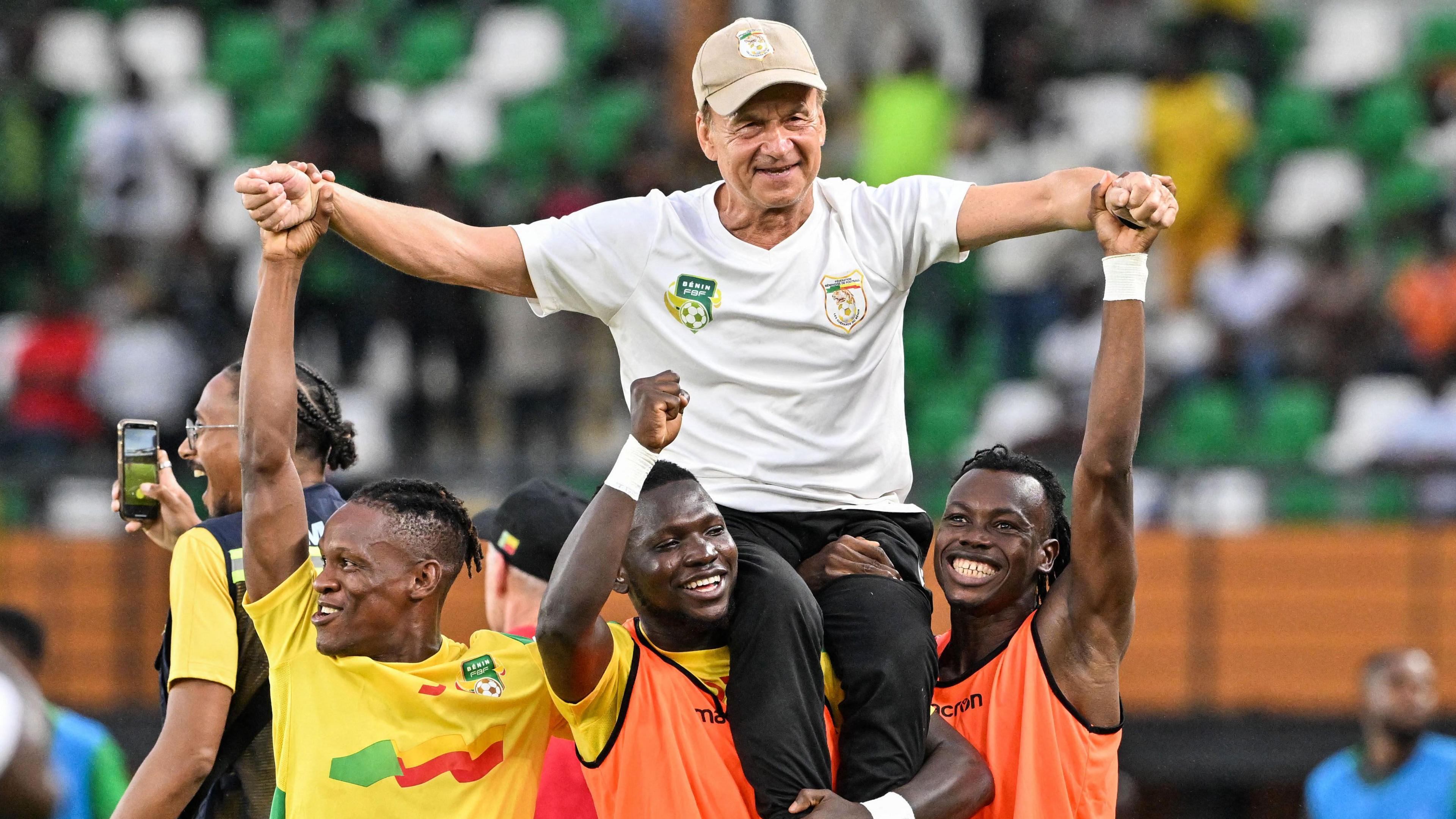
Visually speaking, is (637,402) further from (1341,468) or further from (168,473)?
(1341,468)

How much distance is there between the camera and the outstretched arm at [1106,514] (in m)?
4.83

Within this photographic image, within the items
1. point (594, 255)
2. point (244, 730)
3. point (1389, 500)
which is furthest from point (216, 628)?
point (1389, 500)

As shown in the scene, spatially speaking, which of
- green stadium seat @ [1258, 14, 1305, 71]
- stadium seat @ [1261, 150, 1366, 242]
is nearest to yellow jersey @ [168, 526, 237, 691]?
stadium seat @ [1261, 150, 1366, 242]

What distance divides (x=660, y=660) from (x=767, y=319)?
35.0 inches

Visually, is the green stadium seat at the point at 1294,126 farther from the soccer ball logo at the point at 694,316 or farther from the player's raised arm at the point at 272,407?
the player's raised arm at the point at 272,407

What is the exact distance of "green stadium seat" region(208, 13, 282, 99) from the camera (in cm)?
1434

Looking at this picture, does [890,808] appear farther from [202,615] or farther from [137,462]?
[137,462]

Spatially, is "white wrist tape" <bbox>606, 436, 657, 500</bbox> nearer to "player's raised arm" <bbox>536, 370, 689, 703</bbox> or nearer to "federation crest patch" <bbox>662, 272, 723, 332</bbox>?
"player's raised arm" <bbox>536, 370, 689, 703</bbox>

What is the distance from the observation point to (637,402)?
4.64 m

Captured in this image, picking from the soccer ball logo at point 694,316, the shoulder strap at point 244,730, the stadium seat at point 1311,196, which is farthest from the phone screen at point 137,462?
the stadium seat at point 1311,196

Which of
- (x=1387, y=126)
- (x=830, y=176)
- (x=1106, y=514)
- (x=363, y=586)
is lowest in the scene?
(x=363, y=586)

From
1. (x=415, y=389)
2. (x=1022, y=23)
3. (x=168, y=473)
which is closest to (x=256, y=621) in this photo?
(x=168, y=473)

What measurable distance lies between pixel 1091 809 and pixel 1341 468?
619cm

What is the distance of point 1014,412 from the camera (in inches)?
461
